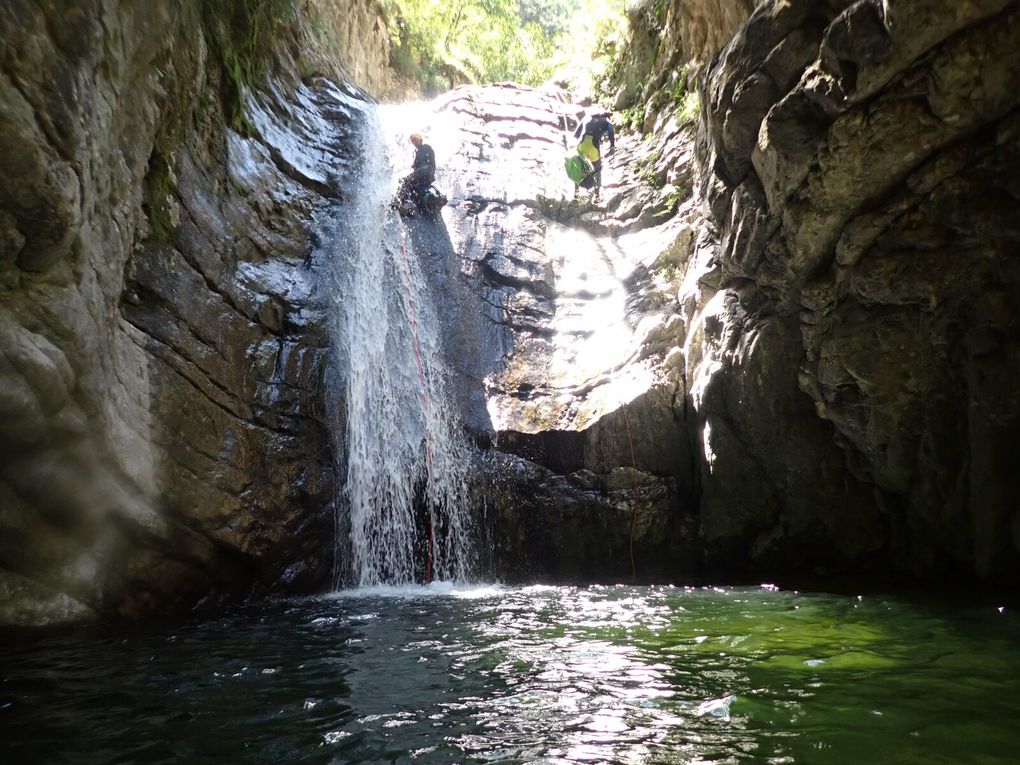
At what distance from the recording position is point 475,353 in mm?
9367

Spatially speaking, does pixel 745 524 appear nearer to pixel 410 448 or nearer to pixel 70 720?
pixel 410 448

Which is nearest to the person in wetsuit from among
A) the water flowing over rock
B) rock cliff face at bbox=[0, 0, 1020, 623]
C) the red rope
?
the water flowing over rock

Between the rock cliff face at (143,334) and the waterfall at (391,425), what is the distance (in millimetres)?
432

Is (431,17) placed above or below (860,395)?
above

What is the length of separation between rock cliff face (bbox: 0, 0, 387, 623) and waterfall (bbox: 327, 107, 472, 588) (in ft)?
1.42

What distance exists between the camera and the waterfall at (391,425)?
25.6ft

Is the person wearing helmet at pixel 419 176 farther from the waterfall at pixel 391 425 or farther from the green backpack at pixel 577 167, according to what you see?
the green backpack at pixel 577 167

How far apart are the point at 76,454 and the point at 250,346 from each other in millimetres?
2568

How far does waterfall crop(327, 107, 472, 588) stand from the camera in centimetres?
781

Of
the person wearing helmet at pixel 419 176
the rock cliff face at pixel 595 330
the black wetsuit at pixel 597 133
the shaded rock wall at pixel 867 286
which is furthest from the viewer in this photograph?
the black wetsuit at pixel 597 133

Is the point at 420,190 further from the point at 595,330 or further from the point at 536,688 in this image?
the point at 536,688

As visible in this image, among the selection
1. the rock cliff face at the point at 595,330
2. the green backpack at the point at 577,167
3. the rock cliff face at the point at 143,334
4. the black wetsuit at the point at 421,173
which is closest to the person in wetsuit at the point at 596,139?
the green backpack at the point at 577,167

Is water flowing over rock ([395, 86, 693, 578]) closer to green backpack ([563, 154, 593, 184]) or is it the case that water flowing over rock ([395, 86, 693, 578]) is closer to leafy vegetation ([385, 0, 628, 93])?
green backpack ([563, 154, 593, 184])

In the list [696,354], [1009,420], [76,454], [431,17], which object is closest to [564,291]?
[696,354]
